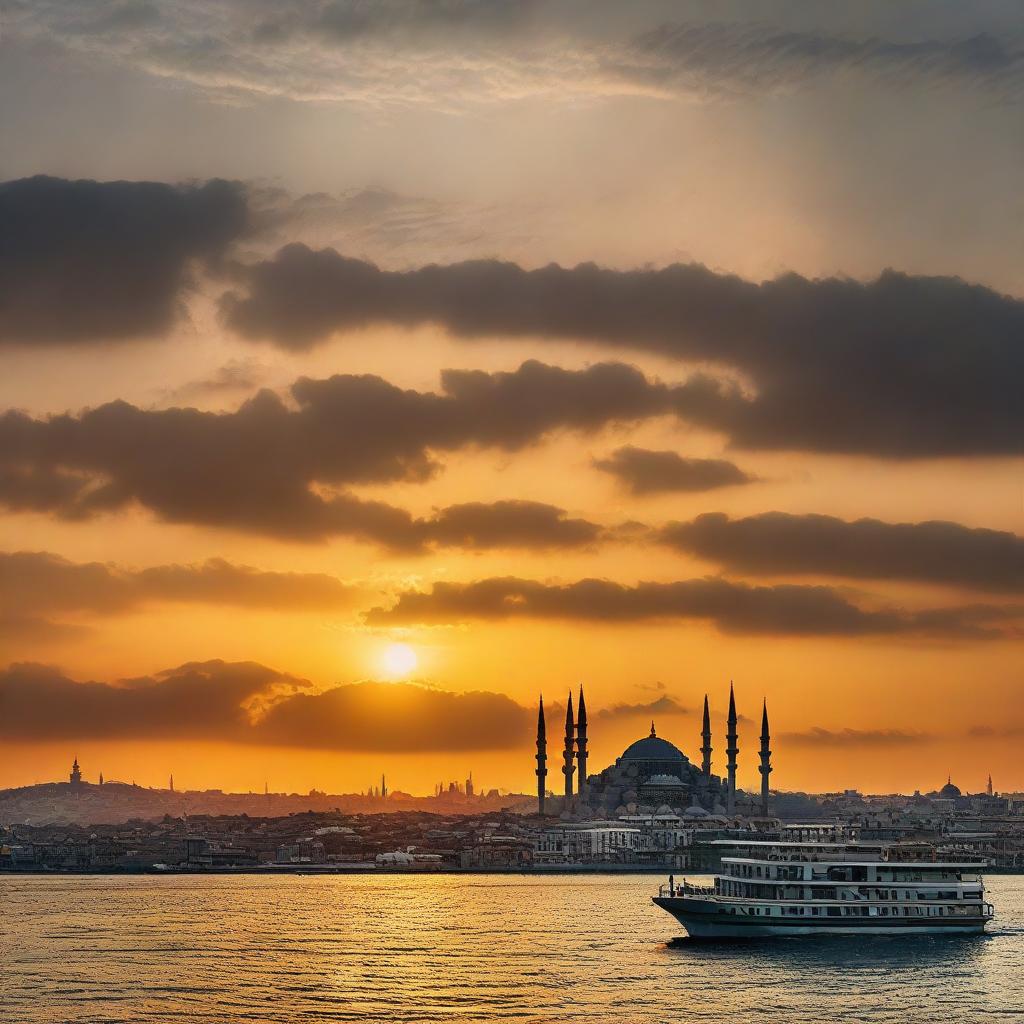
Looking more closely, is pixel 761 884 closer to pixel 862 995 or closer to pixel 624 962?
pixel 624 962

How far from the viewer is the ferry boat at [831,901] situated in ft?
375

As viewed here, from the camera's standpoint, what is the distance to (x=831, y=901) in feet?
375

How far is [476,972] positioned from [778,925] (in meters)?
22.0

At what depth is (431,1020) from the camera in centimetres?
8169

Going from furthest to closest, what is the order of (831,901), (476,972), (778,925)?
(831,901)
(778,925)
(476,972)

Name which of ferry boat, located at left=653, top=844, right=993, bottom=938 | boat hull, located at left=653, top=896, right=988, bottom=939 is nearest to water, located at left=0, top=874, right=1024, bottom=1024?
boat hull, located at left=653, top=896, right=988, bottom=939

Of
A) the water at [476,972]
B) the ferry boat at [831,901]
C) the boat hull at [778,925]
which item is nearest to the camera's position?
the water at [476,972]

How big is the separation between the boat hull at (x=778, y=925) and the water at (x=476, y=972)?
0.73 m

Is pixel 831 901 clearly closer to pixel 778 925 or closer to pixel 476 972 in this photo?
pixel 778 925

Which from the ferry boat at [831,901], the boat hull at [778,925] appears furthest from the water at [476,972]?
the ferry boat at [831,901]

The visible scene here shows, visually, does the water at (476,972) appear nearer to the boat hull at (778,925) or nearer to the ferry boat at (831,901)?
the boat hull at (778,925)

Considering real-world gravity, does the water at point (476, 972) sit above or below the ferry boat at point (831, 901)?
below

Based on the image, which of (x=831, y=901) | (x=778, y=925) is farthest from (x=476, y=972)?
(x=831, y=901)

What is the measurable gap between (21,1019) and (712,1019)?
28003 mm
